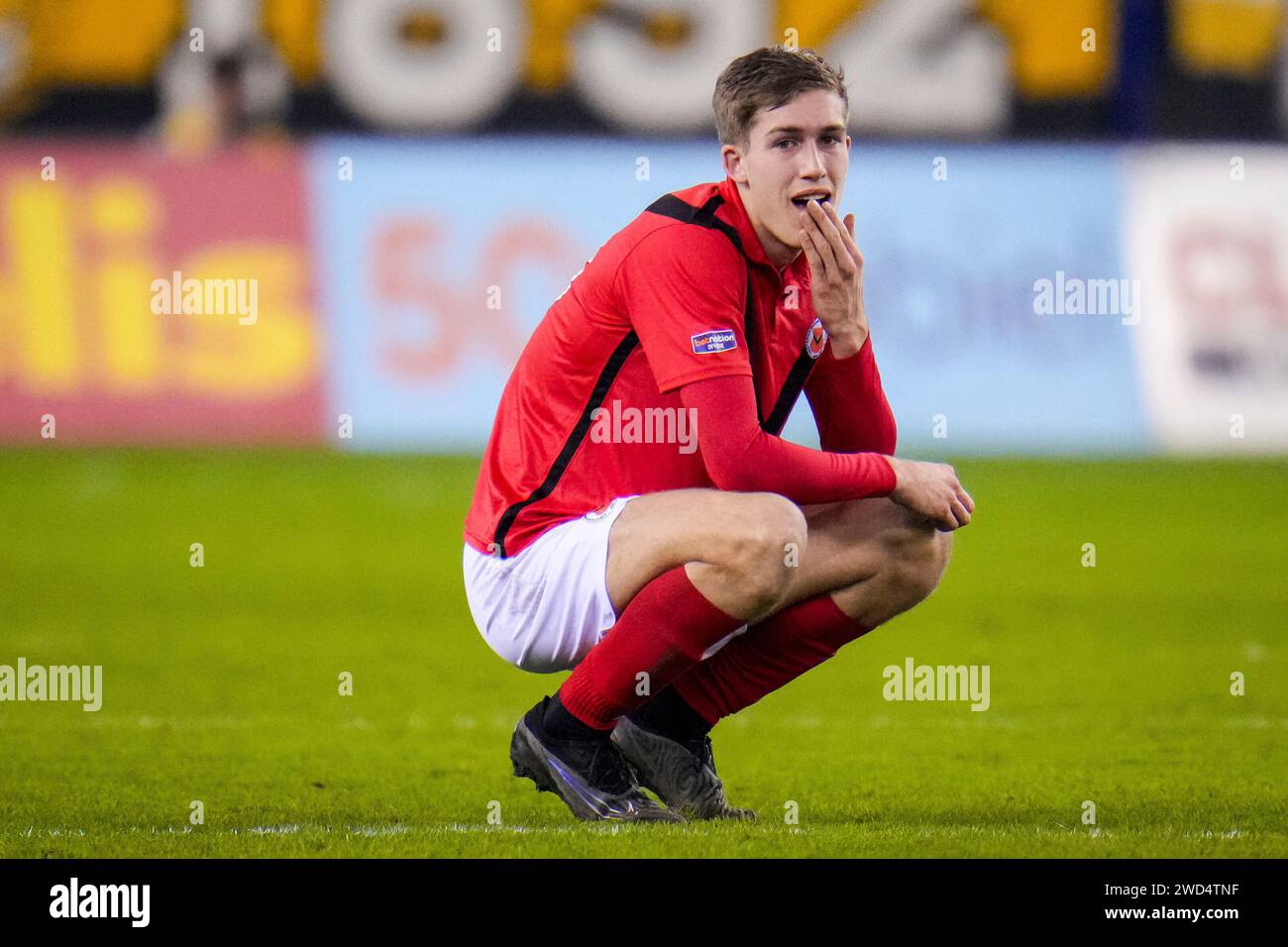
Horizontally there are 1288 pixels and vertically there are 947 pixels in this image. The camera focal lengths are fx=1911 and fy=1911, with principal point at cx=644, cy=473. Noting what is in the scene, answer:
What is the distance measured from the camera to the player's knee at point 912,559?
4.86 m

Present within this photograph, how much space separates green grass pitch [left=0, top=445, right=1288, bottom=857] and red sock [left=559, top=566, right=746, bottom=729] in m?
0.31

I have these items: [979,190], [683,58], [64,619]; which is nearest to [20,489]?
[64,619]

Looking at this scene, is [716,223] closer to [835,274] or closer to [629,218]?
[835,274]

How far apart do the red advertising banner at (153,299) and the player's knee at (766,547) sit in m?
10.4

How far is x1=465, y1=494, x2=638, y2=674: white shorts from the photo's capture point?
190 inches

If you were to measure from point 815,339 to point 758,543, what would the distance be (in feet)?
2.41

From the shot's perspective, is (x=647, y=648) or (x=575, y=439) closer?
(x=647, y=648)

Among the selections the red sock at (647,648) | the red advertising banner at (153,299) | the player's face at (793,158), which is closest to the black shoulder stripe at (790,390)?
the player's face at (793,158)

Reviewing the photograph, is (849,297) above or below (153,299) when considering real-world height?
below

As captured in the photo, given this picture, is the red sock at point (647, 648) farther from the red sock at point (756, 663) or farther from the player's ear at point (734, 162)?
the player's ear at point (734, 162)

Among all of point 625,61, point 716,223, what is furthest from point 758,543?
point 625,61

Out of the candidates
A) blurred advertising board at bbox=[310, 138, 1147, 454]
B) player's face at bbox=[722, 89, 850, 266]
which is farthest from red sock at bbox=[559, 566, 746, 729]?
blurred advertising board at bbox=[310, 138, 1147, 454]

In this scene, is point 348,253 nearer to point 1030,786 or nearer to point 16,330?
point 16,330

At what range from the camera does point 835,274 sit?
187 inches
